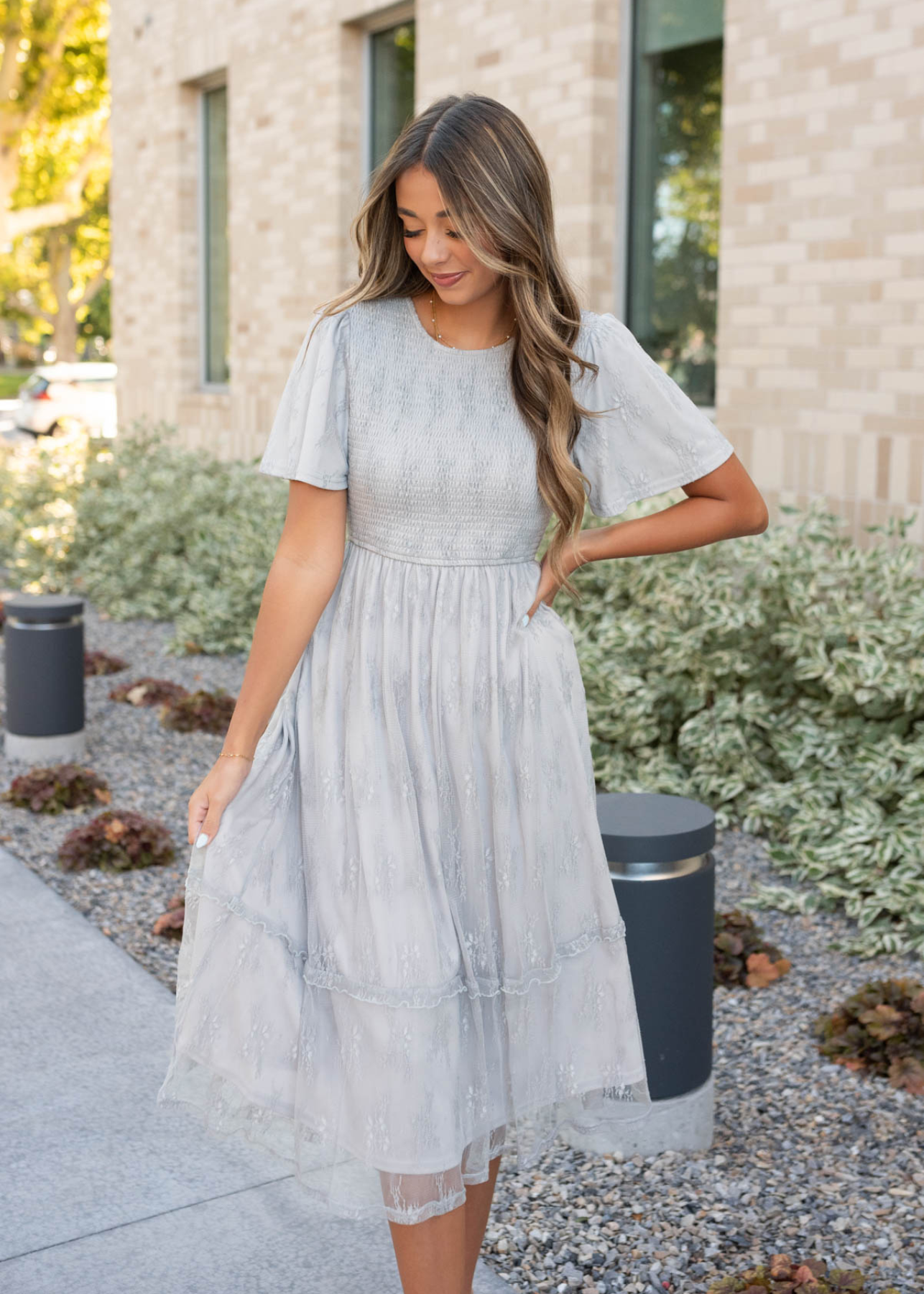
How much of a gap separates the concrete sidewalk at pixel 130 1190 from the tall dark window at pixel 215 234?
29.3 ft

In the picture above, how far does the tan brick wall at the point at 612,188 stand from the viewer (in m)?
5.49

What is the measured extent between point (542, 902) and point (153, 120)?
37.3 ft

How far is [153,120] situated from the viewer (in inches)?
470

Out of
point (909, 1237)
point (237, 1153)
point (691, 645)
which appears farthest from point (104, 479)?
point (909, 1237)

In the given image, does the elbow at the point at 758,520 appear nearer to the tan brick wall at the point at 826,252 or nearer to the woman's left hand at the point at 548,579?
the woman's left hand at the point at 548,579

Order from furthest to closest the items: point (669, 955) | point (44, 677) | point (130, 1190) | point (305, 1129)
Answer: point (44, 677), point (669, 955), point (130, 1190), point (305, 1129)

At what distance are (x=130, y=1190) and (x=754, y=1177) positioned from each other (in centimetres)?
129

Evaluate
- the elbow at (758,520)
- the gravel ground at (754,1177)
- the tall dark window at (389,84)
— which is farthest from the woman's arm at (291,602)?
the tall dark window at (389,84)

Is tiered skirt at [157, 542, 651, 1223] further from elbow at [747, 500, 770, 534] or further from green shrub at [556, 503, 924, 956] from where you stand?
green shrub at [556, 503, 924, 956]

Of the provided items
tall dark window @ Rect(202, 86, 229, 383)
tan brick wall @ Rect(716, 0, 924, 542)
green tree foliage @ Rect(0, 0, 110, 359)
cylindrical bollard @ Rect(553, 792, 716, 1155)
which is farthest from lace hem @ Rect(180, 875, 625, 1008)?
green tree foliage @ Rect(0, 0, 110, 359)

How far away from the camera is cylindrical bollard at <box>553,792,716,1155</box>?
2.88 metres

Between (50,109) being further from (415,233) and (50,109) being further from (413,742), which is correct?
(413,742)

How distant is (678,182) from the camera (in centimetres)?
711

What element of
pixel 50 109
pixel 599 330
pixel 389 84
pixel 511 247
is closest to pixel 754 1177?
pixel 599 330
